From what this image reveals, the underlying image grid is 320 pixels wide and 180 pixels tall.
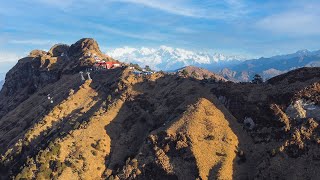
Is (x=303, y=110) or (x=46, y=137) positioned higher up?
(x=303, y=110)

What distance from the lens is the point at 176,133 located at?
96750 millimetres

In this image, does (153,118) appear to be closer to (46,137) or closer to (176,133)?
(176,133)

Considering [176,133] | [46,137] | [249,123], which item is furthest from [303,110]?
[46,137]

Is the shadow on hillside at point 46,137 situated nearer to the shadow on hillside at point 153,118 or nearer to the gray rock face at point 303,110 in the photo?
the shadow on hillside at point 153,118

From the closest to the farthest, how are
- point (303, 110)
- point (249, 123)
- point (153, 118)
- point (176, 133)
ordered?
point (303, 110)
point (176, 133)
point (249, 123)
point (153, 118)

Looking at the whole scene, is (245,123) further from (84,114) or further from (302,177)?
(84,114)

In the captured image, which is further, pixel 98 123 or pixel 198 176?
pixel 98 123

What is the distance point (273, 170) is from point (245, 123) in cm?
1906

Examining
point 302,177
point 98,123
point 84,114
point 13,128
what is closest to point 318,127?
point 302,177

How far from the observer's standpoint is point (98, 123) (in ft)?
369

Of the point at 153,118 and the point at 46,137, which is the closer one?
the point at 153,118

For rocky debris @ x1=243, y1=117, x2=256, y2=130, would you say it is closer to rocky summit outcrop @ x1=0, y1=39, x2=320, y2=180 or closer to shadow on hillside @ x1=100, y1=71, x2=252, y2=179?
rocky summit outcrop @ x1=0, y1=39, x2=320, y2=180

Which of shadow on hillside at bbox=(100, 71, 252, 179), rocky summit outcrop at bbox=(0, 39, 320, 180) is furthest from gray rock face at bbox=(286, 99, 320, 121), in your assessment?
shadow on hillside at bbox=(100, 71, 252, 179)

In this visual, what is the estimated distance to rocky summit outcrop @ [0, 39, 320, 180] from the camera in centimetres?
8756
